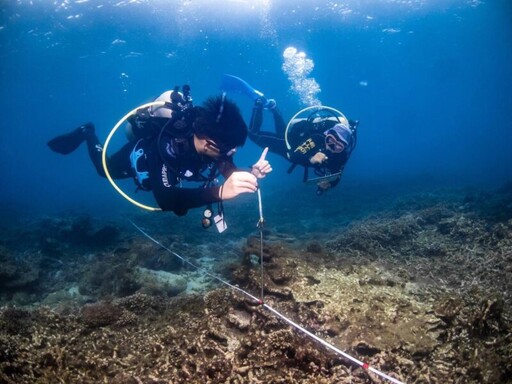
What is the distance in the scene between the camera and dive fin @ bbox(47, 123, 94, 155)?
27.8ft

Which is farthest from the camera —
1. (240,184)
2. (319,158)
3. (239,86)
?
(239,86)

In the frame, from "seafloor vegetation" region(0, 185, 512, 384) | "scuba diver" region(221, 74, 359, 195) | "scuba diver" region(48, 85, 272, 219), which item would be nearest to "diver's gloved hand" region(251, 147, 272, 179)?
"scuba diver" region(48, 85, 272, 219)

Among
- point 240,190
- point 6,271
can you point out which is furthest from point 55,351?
point 6,271

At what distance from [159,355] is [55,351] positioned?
123 cm

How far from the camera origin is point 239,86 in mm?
12164

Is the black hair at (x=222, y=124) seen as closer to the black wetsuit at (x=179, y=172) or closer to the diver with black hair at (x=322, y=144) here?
the black wetsuit at (x=179, y=172)

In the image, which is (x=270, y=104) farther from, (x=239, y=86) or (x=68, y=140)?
(x=68, y=140)

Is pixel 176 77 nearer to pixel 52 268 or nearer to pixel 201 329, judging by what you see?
pixel 52 268

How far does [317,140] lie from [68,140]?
6.60 metres

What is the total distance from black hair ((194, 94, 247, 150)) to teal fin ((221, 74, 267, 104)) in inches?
303

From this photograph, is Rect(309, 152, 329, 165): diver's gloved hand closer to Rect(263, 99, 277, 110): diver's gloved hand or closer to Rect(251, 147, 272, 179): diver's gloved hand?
Rect(263, 99, 277, 110): diver's gloved hand

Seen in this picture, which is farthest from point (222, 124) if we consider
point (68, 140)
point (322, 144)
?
point (68, 140)

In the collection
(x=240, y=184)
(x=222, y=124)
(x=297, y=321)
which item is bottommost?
(x=297, y=321)

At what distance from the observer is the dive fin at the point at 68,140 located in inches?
334
